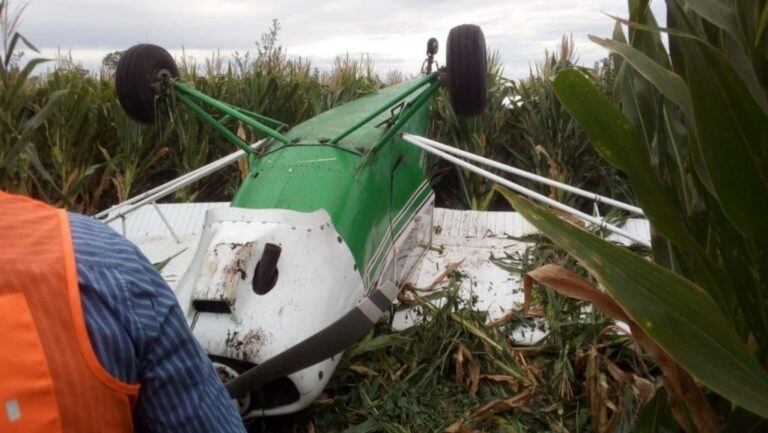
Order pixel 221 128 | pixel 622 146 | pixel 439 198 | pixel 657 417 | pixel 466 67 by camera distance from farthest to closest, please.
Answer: pixel 439 198 → pixel 221 128 → pixel 466 67 → pixel 657 417 → pixel 622 146

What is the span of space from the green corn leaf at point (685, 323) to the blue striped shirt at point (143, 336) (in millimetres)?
580

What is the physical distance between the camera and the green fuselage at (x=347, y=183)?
289 cm

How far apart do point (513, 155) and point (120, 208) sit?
12.7ft

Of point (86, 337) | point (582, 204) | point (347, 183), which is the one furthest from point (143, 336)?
point (582, 204)

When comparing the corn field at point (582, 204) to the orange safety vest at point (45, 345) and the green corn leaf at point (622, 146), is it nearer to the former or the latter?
the green corn leaf at point (622, 146)

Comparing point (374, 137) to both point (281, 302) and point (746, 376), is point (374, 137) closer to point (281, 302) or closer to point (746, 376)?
point (281, 302)

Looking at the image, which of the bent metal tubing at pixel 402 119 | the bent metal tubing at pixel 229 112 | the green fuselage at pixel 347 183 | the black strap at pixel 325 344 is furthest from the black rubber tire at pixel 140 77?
the black strap at pixel 325 344

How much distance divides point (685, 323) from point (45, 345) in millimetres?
840

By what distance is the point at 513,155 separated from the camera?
21.7 feet

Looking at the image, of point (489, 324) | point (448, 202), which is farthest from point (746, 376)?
point (448, 202)

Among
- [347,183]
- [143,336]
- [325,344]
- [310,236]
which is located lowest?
[325,344]

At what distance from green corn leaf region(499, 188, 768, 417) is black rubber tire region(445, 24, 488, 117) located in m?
2.19

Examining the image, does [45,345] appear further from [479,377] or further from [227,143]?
[227,143]

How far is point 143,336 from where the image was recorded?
86cm
